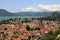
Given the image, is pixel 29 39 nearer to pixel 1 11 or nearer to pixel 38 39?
pixel 38 39

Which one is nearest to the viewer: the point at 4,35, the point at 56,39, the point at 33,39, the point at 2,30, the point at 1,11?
the point at 56,39

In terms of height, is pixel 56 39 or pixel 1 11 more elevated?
pixel 56 39

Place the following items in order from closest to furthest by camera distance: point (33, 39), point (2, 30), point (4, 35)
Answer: point (33, 39)
point (4, 35)
point (2, 30)

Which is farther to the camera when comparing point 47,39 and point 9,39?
point 9,39

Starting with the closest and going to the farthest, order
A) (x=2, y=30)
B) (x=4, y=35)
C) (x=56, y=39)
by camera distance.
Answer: (x=56, y=39)
(x=4, y=35)
(x=2, y=30)

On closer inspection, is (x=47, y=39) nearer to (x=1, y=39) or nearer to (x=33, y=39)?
(x=33, y=39)

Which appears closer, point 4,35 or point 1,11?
point 4,35

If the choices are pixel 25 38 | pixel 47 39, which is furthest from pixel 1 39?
pixel 47 39

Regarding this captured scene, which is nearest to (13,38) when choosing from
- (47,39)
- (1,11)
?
(47,39)
